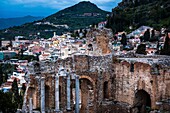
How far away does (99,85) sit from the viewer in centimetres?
2362

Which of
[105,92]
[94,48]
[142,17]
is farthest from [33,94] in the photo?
[142,17]

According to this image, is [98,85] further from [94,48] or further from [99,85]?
[94,48]

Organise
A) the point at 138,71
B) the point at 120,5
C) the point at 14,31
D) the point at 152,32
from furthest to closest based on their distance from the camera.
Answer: the point at 14,31
the point at 120,5
the point at 152,32
the point at 138,71

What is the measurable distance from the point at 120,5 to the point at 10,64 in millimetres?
52082

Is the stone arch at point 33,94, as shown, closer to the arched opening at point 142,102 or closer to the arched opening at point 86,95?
the arched opening at point 86,95

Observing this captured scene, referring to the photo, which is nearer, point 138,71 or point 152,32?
point 138,71

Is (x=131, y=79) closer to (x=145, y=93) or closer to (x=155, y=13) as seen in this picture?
(x=145, y=93)

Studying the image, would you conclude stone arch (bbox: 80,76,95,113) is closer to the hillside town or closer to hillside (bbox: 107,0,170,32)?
the hillside town

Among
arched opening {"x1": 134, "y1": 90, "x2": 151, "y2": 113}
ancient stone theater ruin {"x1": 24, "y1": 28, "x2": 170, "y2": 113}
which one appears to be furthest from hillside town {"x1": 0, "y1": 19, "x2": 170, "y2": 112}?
arched opening {"x1": 134, "y1": 90, "x2": 151, "y2": 113}

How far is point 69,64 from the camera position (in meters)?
23.4

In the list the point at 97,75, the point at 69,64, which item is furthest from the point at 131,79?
the point at 69,64

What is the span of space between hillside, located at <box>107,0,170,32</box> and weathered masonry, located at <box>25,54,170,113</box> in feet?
208

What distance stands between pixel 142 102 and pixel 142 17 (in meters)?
76.8

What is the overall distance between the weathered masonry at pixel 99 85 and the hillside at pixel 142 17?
63.3 meters
